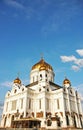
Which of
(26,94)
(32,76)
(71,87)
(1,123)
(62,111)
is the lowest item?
(1,123)

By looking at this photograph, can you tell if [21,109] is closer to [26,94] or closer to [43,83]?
[26,94]

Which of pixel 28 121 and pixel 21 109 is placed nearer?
pixel 28 121

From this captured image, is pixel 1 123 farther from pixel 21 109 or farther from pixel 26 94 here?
pixel 26 94

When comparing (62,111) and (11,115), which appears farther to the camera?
(11,115)

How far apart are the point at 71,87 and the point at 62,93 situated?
6.29 m

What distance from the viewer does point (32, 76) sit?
44219 millimetres

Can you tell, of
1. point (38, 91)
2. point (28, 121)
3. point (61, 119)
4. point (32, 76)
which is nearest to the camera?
point (28, 121)

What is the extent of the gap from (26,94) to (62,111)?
31.5ft

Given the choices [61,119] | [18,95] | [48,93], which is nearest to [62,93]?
[48,93]

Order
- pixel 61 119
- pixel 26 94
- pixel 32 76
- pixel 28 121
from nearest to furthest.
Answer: pixel 28 121, pixel 61 119, pixel 26 94, pixel 32 76

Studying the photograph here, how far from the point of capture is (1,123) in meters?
36.1

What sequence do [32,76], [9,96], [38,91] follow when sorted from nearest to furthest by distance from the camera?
[38,91]
[9,96]
[32,76]

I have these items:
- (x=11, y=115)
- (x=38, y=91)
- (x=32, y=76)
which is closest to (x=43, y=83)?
(x=38, y=91)

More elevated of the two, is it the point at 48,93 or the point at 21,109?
the point at 48,93
